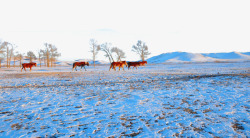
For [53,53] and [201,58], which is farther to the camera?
[201,58]

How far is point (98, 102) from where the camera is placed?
5.71m

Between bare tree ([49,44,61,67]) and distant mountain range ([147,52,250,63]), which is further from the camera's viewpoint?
distant mountain range ([147,52,250,63])

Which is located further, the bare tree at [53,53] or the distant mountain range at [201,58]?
the distant mountain range at [201,58]

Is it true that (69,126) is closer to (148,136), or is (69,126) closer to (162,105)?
(148,136)

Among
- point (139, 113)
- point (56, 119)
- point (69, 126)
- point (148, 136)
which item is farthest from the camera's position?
point (139, 113)

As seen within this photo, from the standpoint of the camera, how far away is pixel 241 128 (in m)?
3.38

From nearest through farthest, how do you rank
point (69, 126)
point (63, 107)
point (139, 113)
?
point (69, 126) < point (139, 113) < point (63, 107)

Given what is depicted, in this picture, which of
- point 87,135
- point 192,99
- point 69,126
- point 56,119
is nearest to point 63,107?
point 56,119

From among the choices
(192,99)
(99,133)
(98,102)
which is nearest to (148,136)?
(99,133)

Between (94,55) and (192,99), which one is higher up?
(94,55)

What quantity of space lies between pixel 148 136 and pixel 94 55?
154 feet

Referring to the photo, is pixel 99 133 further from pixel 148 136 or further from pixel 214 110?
pixel 214 110

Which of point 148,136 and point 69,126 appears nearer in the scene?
point 148,136

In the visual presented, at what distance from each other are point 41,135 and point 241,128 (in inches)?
167
